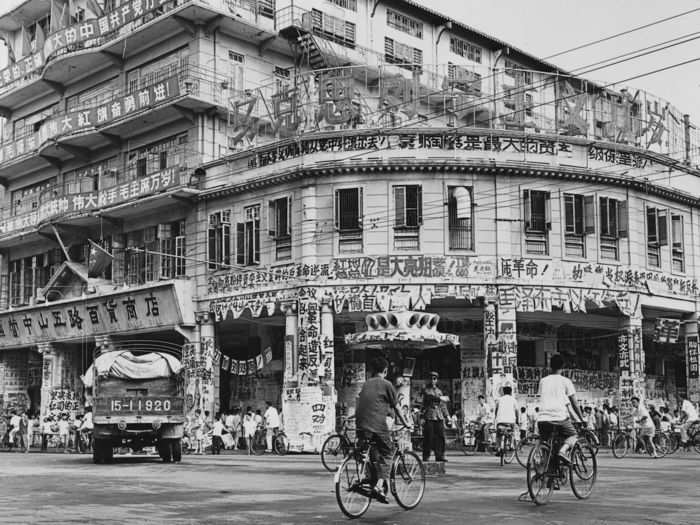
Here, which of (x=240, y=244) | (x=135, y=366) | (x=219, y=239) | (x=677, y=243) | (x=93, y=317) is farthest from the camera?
(x=93, y=317)

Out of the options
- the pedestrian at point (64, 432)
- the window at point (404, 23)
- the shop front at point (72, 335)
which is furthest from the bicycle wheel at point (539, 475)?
the window at point (404, 23)

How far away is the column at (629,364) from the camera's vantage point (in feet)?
95.0

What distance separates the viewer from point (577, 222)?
28.8 m

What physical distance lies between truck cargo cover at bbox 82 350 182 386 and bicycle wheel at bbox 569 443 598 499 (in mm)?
12773

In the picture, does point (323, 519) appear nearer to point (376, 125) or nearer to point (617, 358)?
point (376, 125)

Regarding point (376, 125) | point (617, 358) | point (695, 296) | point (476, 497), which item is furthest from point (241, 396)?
point (476, 497)

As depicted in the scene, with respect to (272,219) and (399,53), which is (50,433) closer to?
(272,219)

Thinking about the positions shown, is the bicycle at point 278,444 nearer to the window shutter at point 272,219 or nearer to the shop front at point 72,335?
the shop front at point 72,335

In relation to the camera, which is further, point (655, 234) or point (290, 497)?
point (655, 234)

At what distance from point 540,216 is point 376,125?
17.7 feet

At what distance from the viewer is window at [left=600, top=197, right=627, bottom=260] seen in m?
29.1

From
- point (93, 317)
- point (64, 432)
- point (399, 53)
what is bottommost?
point (64, 432)

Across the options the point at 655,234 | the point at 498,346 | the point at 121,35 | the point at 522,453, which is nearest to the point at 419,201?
the point at 498,346

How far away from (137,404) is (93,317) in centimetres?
1417
